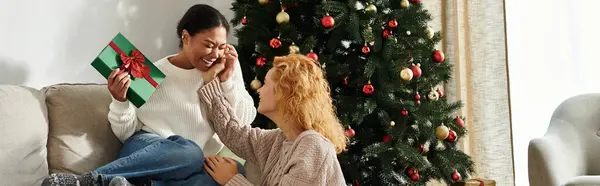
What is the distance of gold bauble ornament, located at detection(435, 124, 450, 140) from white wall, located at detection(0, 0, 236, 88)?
1193 mm

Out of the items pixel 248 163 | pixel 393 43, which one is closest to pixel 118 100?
pixel 248 163

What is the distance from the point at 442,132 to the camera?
113 inches

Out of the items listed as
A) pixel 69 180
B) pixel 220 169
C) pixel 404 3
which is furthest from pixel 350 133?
pixel 69 180

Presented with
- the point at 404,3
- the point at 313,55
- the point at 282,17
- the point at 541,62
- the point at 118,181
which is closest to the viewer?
the point at 118,181

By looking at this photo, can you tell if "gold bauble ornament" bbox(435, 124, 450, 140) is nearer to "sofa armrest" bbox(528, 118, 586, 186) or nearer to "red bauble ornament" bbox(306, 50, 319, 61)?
"sofa armrest" bbox(528, 118, 586, 186)

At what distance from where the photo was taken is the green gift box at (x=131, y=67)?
2.21 m

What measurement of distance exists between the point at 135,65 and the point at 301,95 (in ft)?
1.79

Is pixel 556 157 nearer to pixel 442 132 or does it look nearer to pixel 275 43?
pixel 442 132

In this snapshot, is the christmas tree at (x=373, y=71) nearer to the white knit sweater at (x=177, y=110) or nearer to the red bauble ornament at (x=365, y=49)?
the red bauble ornament at (x=365, y=49)

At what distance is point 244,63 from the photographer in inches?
117

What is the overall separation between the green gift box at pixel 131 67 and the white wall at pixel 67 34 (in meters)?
0.49

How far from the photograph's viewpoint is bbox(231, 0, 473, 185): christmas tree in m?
2.76

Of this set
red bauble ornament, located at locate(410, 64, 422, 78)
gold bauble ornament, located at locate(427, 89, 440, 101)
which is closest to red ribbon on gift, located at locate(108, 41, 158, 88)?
red bauble ornament, located at locate(410, 64, 422, 78)

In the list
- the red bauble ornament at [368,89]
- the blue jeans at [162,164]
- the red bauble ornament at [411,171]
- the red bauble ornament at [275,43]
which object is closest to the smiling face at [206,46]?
the blue jeans at [162,164]
